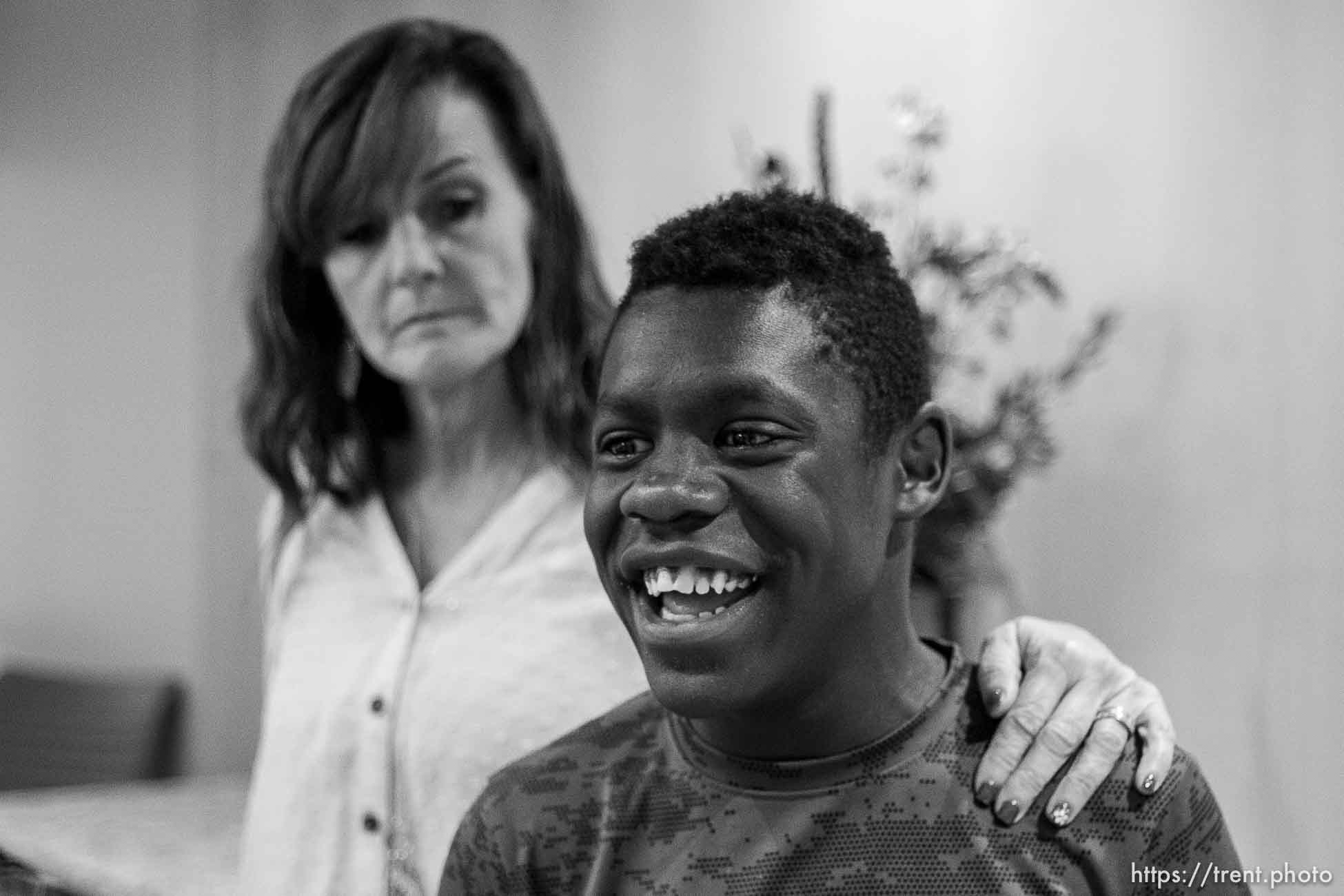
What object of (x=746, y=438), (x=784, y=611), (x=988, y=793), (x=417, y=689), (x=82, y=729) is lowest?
(x=82, y=729)

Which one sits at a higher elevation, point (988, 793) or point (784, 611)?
point (784, 611)

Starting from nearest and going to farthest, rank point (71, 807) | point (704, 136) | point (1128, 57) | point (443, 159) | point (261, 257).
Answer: point (443, 159), point (261, 257), point (1128, 57), point (71, 807), point (704, 136)

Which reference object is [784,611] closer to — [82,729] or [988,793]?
[988,793]

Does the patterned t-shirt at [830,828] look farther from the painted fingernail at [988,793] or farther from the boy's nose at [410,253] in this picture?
the boy's nose at [410,253]

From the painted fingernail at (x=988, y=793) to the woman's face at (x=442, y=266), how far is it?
0.68 m

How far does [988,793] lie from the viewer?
0.94 meters

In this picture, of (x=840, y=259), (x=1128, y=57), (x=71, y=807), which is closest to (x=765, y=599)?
(x=840, y=259)

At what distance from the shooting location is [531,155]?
1503mm

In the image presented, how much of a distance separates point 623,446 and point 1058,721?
1.09 ft

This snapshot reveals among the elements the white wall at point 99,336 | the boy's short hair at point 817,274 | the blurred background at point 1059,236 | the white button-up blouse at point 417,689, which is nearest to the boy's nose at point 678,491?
the boy's short hair at point 817,274

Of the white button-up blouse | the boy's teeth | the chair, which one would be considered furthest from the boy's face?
the chair

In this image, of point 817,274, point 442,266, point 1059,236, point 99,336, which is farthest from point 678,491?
point 99,336

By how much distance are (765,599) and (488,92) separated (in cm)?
79

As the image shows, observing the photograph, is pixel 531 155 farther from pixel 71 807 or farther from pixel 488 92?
pixel 71 807
